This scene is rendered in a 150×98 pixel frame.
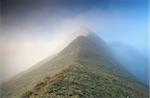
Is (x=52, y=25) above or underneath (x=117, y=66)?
above

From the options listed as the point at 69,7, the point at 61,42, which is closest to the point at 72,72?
the point at 61,42

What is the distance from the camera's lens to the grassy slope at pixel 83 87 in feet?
23.6

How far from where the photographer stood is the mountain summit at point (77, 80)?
7281mm

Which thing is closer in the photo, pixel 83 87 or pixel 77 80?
pixel 83 87

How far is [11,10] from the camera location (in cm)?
769

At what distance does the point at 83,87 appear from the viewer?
291 inches

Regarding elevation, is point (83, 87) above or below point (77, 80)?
below

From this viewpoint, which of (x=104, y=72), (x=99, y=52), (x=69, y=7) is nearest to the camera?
(x=69, y=7)

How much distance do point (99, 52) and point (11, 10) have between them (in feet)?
6.99

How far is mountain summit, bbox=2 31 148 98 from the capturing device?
728 cm

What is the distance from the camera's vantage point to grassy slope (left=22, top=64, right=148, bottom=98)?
23.6 ft

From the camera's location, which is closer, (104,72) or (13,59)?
(13,59)

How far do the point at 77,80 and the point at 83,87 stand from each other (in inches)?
8.7

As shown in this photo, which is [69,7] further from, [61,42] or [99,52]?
[99,52]
